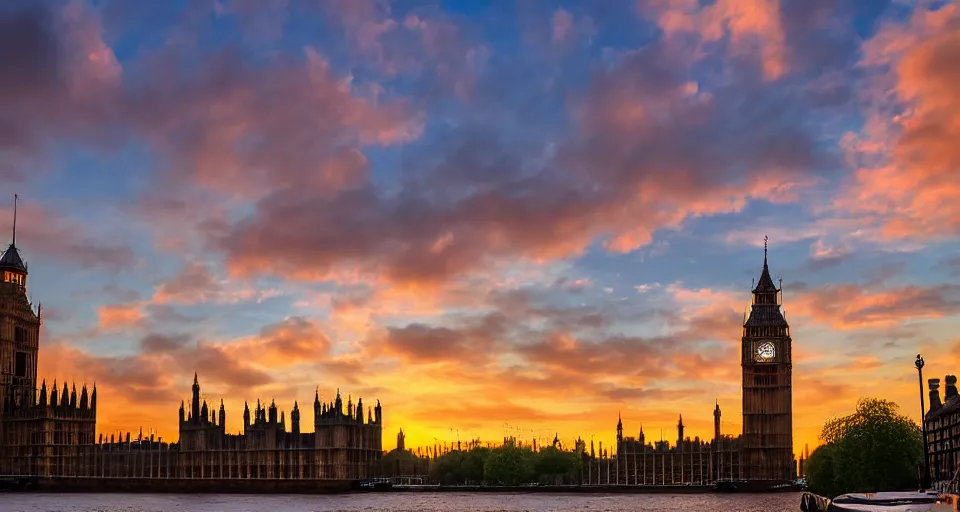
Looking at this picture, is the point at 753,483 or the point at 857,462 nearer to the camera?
the point at 857,462

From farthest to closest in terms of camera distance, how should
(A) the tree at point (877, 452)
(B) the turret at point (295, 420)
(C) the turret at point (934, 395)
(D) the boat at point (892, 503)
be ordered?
(B) the turret at point (295, 420) < (C) the turret at point (934, 395) < (A) the tree at point (877, 452) < (D) the boat at point (892, 503)

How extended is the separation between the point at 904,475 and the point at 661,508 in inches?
1153

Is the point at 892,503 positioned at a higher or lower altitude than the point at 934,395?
lower

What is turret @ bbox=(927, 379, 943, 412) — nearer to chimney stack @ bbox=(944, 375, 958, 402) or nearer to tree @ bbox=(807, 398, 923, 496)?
chimney stack @ bbox=(944, 375, 958, 402)

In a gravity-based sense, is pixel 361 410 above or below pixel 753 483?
above

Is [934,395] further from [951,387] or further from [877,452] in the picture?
[877,452]

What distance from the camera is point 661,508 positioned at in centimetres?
12425

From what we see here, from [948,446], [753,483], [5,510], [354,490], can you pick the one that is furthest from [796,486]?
[5,510]

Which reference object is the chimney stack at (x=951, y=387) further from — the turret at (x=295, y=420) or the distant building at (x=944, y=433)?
the turret at (x=295, y=420)

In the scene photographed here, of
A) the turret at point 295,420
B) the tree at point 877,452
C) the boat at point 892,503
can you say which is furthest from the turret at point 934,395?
the turret at point 295,420

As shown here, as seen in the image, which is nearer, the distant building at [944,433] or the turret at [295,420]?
the distant building at [944,433]

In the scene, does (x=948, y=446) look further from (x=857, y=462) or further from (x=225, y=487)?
(x=225, y=487)

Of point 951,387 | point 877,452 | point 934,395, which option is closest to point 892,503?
point 877,452

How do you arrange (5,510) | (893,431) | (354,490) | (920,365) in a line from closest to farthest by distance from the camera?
1. (920,365)
2. (893,431)
3. (5,510)
4. (354,490)
